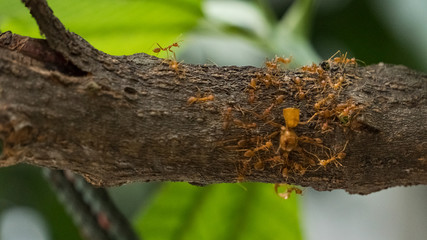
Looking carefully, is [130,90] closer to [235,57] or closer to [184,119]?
[184,119]

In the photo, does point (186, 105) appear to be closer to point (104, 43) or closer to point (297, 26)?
point (104, 43)

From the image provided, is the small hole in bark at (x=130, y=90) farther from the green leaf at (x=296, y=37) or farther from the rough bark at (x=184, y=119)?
the green leaf at (x=296, y=37)

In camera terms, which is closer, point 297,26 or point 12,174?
point 297,26

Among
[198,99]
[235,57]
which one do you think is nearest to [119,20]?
[198,99]

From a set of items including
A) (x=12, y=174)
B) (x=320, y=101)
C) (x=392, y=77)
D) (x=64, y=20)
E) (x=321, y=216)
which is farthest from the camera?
(x=321, y=216)

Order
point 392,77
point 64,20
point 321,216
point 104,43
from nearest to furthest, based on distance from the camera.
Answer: point 392,77 < point 64,20 < point 104,43 < point 321,216

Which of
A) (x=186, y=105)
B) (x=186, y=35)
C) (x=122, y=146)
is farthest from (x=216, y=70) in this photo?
(x=186, y=35)

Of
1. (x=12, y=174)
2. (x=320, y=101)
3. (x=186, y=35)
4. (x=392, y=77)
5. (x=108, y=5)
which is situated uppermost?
(x=186, y=35)
